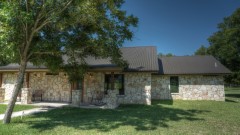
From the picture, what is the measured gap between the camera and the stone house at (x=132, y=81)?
14.8 m

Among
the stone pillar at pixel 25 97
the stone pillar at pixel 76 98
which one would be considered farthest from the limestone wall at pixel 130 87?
the stone pillar at pixel 25 97

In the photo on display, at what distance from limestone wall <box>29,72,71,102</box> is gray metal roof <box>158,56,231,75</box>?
8.98 meters

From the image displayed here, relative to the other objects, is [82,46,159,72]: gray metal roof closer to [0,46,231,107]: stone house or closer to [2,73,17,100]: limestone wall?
[0,46,231,107]: stone house

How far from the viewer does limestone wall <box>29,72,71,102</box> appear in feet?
52.1

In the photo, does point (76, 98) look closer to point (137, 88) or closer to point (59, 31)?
point (137, 88)

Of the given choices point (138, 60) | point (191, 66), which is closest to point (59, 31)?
point (138, 60)

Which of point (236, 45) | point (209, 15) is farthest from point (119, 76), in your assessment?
point (236, 45)

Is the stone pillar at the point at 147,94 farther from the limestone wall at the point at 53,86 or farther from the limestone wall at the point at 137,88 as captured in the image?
the limestone wall at the point at 53,86

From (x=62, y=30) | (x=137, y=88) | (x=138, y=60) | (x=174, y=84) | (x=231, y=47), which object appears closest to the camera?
(x=62, y=30)

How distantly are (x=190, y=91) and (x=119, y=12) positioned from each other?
11.9 meters

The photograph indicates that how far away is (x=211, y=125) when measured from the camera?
7582 millimetres

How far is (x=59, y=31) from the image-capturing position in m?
9.76

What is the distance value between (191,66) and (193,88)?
2.43 metres

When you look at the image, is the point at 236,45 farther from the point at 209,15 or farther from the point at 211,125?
the point at 211,125
